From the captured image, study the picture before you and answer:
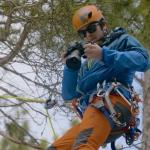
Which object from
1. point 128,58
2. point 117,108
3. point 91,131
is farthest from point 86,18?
point 91,131

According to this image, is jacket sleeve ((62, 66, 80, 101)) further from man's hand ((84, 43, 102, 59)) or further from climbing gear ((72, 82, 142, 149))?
man's hand ((84, 43, 102, 59))

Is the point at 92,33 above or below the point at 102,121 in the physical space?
above

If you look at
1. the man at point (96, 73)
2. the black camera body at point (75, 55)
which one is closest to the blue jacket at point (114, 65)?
the man at point (96, 73)

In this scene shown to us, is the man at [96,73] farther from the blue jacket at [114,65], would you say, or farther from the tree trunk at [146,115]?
the tree trunk at [146,115]

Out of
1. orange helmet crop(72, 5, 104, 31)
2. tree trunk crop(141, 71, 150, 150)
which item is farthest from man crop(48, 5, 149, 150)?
tree trunk crop(141, 71, 150, 150)

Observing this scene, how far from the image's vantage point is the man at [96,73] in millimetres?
2893

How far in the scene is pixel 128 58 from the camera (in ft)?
9.52

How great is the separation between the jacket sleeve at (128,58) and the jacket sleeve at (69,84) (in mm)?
416

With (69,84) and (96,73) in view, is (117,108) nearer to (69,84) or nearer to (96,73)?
(96,73)

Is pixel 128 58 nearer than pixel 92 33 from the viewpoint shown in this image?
Yes

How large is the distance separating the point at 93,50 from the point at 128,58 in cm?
19

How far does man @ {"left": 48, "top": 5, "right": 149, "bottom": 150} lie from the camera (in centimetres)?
289

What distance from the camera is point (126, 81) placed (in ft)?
10.3

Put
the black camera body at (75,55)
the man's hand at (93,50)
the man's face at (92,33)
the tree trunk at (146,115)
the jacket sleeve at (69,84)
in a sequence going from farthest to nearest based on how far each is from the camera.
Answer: the tree trunk at (146,115), the jacket sleeve at (69,84), the man's face at (92,33), the black camera body at (75,55), the man's hand at (93,50)
